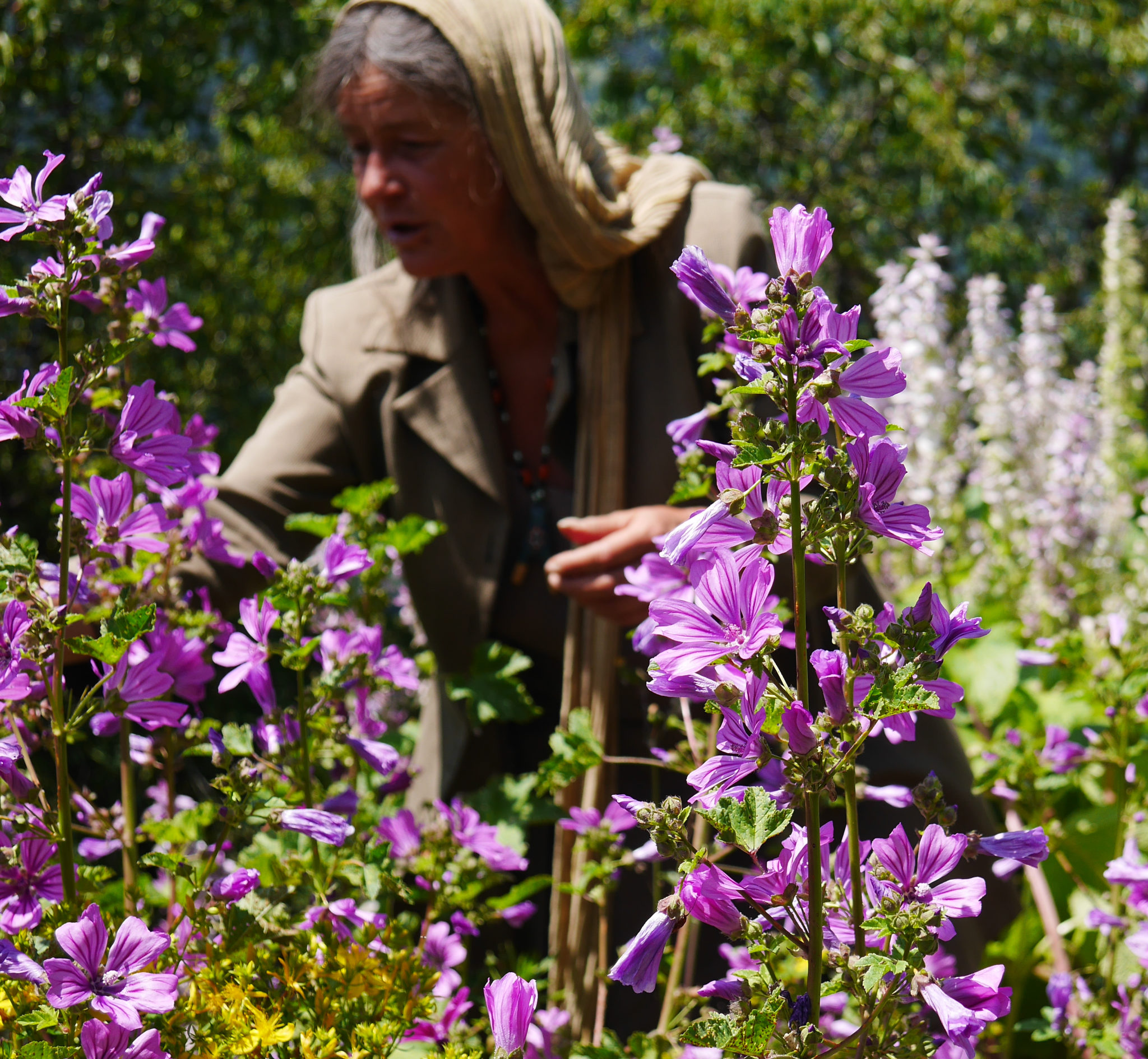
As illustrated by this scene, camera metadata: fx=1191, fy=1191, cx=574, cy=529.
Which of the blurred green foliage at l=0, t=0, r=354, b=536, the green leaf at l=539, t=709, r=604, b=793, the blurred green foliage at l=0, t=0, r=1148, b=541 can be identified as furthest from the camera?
the blurred green foliage at l=0, t=0, r=1148, b=541

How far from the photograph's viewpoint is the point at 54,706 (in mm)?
807

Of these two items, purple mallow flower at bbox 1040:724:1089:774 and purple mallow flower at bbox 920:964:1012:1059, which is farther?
purple mallow flower at bbox 1040:724:1089:774

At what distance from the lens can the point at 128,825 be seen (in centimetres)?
106

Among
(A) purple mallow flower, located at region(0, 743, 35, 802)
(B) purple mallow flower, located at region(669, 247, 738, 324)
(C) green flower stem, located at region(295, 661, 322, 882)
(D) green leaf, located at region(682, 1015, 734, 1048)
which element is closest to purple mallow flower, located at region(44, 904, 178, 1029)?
(A) purple mallow flower, located at region(0, 743, 35, 802)

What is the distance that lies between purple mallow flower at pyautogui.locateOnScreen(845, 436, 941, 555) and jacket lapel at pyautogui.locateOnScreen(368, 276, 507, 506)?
1.28 meters

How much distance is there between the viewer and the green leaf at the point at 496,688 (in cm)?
145

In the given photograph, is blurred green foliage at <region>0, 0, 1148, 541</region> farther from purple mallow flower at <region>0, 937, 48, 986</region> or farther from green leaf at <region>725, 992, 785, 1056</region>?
green leaf at <region>725, 992, 785, 1056</region>

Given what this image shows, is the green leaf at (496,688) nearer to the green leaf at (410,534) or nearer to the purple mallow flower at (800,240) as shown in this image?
the green leaf at (410,534)

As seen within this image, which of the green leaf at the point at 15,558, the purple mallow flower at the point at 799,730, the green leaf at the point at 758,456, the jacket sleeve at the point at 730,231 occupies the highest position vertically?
the jacket sleeve at the point at 730,231

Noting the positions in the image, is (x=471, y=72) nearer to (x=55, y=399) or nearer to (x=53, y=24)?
(x=55, y=399)

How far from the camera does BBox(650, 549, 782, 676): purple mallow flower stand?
71cm

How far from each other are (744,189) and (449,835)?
1.19m

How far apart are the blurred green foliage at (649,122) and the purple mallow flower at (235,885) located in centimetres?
227

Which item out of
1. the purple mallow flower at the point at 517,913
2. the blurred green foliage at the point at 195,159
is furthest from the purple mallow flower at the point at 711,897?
the blurred green foliage at the point at 195,159
